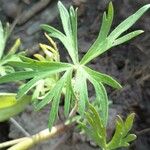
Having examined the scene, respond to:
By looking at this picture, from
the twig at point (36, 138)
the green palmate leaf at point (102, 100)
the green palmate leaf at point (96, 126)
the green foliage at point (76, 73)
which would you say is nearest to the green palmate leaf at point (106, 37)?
the green foliage at point (76, 73)

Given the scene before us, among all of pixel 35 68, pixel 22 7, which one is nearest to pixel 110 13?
pixel 35 68

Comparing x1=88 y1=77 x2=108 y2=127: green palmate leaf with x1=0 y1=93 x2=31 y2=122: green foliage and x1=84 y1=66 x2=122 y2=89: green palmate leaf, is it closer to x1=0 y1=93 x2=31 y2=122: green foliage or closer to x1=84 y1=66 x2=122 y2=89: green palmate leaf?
x1=84 y1=66 x2=122 y2=89: green palmate leaf

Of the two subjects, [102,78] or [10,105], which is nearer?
[102,78]

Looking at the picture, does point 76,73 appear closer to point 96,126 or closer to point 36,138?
point 96,126

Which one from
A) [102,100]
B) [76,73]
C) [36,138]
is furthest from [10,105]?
[102,100]

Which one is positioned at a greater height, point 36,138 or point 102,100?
point 102,100

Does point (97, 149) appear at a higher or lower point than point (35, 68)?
lower

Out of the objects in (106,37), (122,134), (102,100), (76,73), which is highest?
(106,37)

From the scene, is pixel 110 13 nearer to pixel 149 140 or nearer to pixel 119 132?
pixel 119 132

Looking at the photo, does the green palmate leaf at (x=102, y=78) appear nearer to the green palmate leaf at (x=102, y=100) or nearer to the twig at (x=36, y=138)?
the green palmate leaf at (x=102, y=100)
